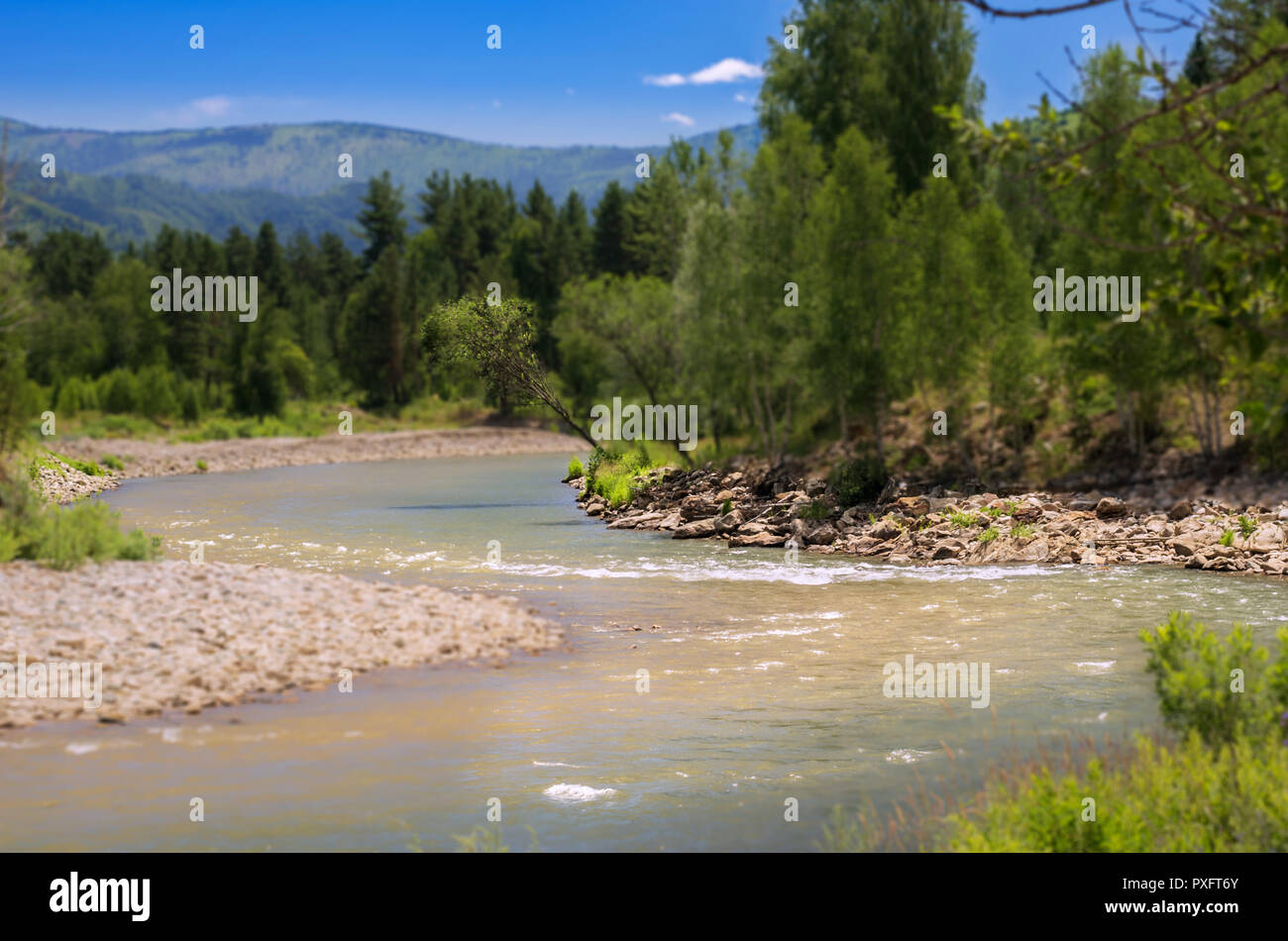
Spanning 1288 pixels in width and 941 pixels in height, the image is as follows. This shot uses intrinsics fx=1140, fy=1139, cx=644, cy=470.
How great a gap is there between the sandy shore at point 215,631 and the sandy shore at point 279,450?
2875 centimetres

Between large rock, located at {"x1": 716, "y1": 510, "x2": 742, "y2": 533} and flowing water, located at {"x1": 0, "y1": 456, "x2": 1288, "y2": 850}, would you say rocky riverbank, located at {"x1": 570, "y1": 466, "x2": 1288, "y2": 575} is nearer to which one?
large rock, located at {"x1": 716, "y1": 510, "x2": 742, "y2": 533}

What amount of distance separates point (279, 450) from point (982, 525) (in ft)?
180

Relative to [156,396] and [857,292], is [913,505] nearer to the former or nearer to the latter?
[857,292]

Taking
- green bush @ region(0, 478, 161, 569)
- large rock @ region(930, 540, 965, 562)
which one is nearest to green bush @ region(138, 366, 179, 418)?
green bush @ region(0, 478, 161, 569)

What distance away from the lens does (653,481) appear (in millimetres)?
41844

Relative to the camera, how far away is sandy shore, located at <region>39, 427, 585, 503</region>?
57.1m

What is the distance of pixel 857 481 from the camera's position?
3519 centimetres

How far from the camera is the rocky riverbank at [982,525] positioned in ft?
82.5

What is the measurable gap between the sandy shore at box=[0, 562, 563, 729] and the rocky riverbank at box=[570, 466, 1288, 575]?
40.2 ft

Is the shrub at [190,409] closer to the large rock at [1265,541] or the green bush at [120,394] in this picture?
the green bush at [120,394]

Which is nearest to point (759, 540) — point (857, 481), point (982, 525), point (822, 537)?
point (822, 537)

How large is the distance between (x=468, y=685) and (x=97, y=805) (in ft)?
17.6

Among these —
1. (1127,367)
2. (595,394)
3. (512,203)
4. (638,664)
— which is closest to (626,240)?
(595,394)

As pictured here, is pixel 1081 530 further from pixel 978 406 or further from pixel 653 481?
pixel 653 481
